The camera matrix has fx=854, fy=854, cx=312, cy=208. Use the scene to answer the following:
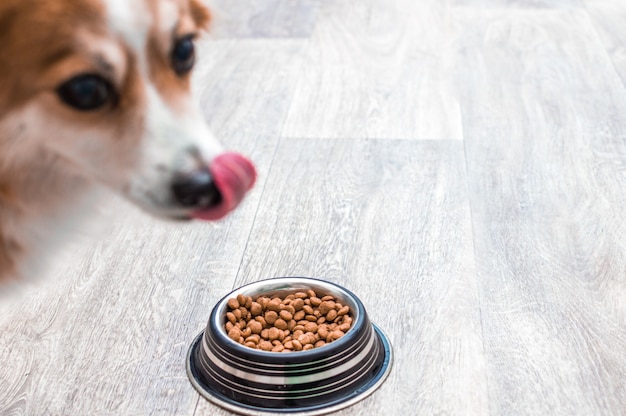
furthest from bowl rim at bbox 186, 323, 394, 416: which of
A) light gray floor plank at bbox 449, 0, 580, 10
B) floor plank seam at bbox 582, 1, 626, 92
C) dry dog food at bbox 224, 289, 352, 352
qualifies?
light gray floor plank at bbox 449, 0, 580, 10

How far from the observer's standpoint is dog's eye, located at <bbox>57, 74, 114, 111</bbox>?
1170 mm

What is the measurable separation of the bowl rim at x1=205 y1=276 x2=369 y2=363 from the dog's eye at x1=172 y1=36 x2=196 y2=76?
518mm

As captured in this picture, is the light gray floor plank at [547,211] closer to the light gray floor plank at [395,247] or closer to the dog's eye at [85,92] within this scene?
the light gray floor plank at [395,247]

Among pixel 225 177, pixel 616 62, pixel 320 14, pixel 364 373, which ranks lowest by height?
pixel 320 14

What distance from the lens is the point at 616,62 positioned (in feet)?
Answer: 9.78

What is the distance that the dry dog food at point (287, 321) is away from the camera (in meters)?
1.62

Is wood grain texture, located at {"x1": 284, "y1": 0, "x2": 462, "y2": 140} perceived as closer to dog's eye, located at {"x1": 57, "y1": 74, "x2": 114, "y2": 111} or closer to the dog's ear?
the dog's ear

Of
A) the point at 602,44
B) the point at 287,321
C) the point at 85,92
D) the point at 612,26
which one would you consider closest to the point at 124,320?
the point at 287,321

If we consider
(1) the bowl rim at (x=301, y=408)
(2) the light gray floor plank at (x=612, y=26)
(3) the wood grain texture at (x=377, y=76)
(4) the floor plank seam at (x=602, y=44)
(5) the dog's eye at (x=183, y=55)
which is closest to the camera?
(5) the dog's eye at (x=183, y=55)

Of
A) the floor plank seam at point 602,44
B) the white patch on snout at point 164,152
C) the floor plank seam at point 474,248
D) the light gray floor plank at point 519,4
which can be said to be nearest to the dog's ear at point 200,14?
the white patch on snout at point 164,152

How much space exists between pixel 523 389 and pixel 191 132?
0.79m

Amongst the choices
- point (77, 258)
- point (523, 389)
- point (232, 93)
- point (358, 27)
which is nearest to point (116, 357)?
point (77, 258)

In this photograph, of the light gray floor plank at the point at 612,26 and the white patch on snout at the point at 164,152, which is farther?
the light gray floor plank at the point at 612,26

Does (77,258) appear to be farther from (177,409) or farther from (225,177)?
(225,177)
